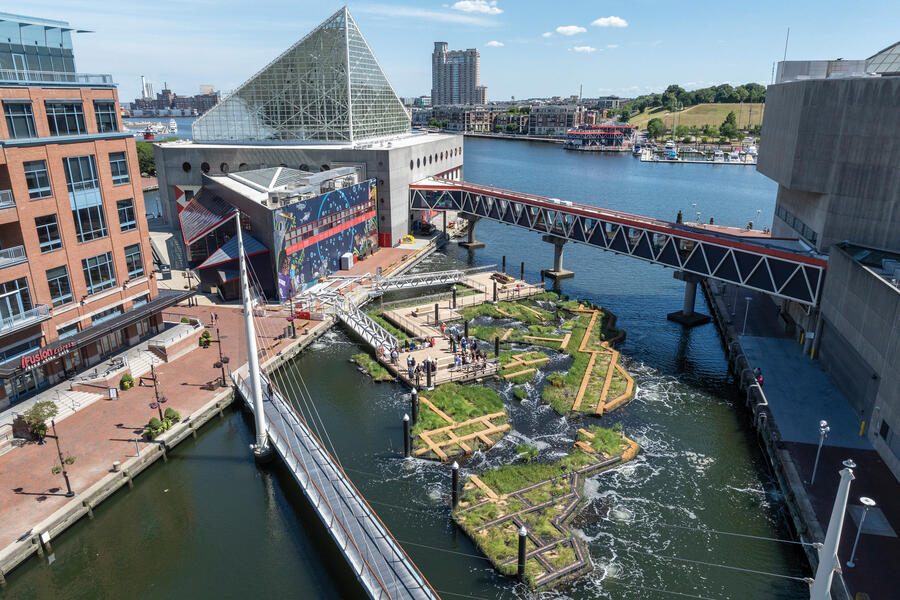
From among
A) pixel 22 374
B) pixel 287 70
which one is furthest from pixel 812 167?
pixel 287 70

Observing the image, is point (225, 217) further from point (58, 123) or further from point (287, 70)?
point (287, 70)

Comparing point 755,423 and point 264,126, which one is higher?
point 264,126

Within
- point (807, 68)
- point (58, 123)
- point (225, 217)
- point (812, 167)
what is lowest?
point (225, 217)

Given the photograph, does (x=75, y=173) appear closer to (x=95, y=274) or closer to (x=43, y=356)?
(x=95, y=274)

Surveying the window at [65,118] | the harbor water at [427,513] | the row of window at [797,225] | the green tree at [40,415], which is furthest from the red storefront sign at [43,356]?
the row of window at [797,225]

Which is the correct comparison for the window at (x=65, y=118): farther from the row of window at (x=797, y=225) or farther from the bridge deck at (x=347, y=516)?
the row of window at (x=797, y=225)

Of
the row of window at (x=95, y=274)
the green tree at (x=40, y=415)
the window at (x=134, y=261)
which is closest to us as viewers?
the green tree at (x=40, y=415)
